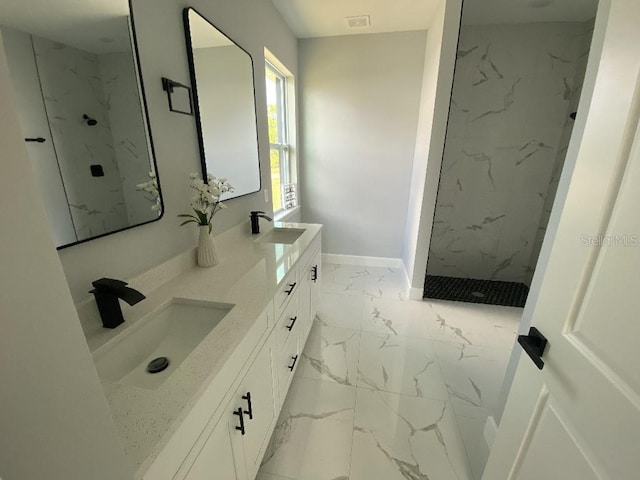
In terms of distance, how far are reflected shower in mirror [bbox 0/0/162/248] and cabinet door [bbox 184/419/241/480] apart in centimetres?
76

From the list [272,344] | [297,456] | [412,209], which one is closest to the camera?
[272,344]

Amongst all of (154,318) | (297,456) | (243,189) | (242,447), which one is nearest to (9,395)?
(154,318)

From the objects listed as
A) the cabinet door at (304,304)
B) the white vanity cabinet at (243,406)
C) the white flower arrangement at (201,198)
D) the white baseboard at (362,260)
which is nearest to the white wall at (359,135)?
the white baseboard at (362,260)

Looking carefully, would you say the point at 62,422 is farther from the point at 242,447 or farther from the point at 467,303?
the point at 467,303

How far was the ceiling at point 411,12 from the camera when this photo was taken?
228cm

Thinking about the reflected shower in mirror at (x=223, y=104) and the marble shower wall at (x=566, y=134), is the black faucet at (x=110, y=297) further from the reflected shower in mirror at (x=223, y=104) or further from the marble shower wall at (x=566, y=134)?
the marble shower wall at (x=566, y=134)

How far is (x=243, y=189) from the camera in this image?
200cm

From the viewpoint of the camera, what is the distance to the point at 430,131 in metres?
2.41

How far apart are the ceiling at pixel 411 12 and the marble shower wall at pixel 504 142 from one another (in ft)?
0.45

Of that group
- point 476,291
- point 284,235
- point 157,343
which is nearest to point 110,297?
point 157,343

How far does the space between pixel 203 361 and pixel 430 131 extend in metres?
2.47

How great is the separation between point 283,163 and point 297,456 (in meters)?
2.75

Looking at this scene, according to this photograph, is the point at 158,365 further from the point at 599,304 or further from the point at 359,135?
the point at 359,135

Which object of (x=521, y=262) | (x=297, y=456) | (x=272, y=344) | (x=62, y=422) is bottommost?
(x=297, y=456)
